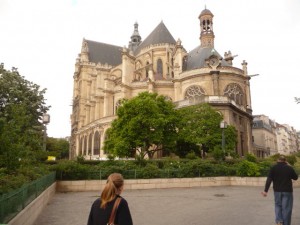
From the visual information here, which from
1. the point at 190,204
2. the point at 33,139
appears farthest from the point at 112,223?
the point at 33,139

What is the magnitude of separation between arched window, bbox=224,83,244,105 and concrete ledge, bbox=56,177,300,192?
2157cm

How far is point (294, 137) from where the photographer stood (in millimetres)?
105125

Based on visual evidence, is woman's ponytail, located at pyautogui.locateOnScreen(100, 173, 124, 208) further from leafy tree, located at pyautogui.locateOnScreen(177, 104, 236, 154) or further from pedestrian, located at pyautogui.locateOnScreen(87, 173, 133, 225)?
leafy tree, located at pyautogui.locateOnScreen(177, 104, 236, 154)

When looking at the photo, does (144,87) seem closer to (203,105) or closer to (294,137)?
(203,105)

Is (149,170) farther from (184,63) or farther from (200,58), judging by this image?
(184,63)

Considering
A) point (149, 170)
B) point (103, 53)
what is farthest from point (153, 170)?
point (103, 53)

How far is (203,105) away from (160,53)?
26.9m

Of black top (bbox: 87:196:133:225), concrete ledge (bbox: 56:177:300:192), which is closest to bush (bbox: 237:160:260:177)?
concrete ledge (bbox: 56:177:300:192)

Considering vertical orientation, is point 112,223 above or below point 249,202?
above

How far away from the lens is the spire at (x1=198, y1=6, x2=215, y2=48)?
5156 cm

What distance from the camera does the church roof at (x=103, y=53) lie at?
65750 mm

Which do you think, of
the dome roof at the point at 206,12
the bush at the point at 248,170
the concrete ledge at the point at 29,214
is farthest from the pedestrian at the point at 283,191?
the dome roof at the point at 206,12

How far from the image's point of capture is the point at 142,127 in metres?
28.1

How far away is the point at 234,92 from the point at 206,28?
61.3 ft
